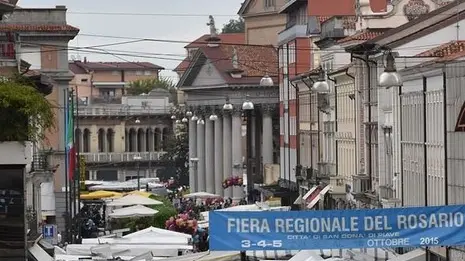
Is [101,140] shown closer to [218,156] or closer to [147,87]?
[147,87]

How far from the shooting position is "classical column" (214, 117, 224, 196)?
388ft

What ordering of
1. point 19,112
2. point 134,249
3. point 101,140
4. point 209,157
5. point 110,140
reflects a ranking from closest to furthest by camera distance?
point 19,112
point 134,249
point 209,157
point 101,140
point 110,140

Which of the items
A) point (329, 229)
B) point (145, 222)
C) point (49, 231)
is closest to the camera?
point (329, 229)

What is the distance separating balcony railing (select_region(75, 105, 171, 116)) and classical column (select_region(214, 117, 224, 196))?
36.5 m

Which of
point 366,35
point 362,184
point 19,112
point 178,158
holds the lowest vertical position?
point 178,158

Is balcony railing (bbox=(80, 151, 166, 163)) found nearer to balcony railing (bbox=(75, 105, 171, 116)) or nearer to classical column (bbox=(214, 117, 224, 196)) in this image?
balcony railing (bbox=(75, 105, 171, 116))

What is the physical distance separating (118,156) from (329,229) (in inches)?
5039

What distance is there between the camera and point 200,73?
408 ft

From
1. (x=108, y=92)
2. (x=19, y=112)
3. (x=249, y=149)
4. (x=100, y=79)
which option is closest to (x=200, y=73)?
(x=249, y=149)

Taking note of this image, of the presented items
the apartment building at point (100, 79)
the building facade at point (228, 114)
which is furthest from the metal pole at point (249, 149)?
the apartment building at point (100, 79)

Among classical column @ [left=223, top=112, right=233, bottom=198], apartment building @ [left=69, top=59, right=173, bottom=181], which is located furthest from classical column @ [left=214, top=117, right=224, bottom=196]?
apartment building @ [left=69, top=59, right=173, bottom=181]

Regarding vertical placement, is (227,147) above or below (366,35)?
below

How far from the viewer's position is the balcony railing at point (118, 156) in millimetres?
155375

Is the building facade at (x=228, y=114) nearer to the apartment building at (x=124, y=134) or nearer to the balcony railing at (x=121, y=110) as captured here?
the apartment building at (x=124, y=134)
